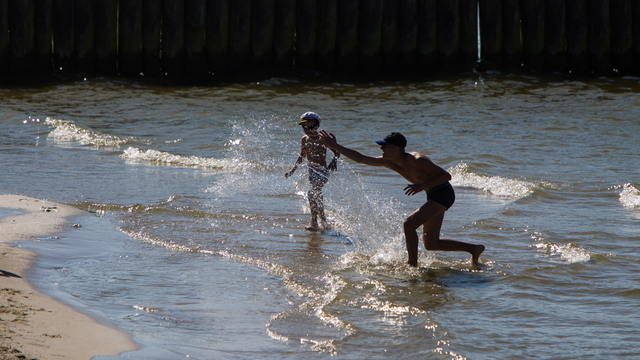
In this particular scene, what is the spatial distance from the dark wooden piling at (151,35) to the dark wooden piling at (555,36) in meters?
10.2

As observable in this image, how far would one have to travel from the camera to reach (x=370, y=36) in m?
17.1

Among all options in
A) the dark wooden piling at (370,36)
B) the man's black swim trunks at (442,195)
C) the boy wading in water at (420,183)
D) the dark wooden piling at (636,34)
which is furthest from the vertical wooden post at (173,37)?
the man's black swim trunks at (442,195)

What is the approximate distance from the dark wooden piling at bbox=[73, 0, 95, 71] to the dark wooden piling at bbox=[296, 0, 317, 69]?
543cm

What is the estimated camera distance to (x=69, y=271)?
5.35 m

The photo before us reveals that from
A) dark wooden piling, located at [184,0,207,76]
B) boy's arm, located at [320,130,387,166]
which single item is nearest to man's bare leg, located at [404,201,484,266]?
Answer: boy's arm, located at [320,130,387,166]

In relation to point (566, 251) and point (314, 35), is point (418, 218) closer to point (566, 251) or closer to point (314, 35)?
point (566, 251)

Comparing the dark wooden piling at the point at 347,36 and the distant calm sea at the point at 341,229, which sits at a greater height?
the dark wooden piling at the point at 347,36

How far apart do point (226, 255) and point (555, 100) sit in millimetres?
12177

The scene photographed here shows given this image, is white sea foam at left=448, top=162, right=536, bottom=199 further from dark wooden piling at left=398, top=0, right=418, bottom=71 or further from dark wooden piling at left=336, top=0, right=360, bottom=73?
dark wooden piling at left=336, top=0, right=360, bottom=73

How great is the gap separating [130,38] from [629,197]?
523 inches

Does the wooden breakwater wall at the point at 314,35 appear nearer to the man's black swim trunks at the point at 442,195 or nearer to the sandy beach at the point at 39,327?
the man's black swim trunks at the point at 442,195

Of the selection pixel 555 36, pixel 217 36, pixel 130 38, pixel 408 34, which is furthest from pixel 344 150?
pixel 555 36

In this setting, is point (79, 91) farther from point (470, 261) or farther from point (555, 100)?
point (470, 261)

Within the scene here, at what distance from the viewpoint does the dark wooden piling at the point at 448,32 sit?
16781mm
